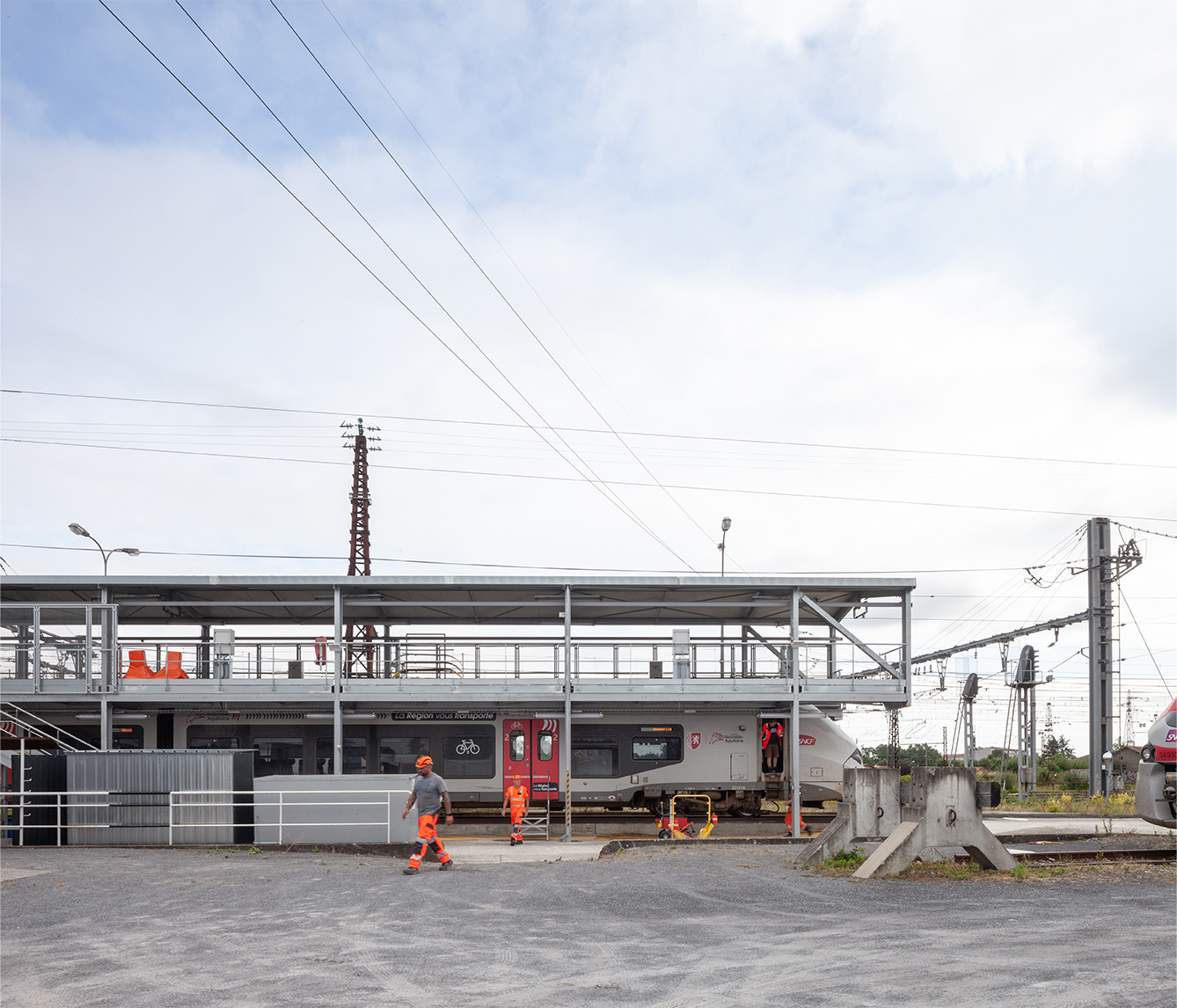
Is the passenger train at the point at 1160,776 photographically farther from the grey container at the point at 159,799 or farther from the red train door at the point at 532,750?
the grey container at the point at 159,799

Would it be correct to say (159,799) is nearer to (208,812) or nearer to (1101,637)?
(208,812)

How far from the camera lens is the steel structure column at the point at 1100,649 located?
38469mm

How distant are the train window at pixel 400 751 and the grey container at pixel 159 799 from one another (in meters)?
6.71

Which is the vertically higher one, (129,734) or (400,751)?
(129,734)

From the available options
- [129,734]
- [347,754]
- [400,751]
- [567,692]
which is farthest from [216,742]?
[567,692]

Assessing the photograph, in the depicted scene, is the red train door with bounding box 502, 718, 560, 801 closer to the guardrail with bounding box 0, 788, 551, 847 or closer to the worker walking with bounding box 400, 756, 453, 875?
the guardrail with bounding box 0, 788, 551, 847

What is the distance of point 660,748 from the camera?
26719 millimetres

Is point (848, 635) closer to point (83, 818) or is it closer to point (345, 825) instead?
point (345, 825)

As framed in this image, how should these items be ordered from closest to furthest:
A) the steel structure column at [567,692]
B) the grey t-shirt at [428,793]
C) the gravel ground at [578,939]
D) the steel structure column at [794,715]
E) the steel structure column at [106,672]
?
the gravel ground at [578,939] < the grey t-shirt at [428,793] < the steel structure column at [794,715] < the steel structure column at [567,692] < the steel structure column at [106,672]

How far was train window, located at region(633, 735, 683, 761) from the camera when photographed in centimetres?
2666

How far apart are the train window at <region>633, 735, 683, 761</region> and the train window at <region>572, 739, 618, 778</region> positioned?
599mm

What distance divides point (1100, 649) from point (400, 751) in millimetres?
25783

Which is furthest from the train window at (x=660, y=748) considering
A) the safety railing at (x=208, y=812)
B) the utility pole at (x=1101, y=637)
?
the utility pole at (x=1101, y=637)

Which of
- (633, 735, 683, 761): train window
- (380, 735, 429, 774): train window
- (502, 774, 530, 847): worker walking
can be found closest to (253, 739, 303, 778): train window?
(380, 735, 429, 774): train window
